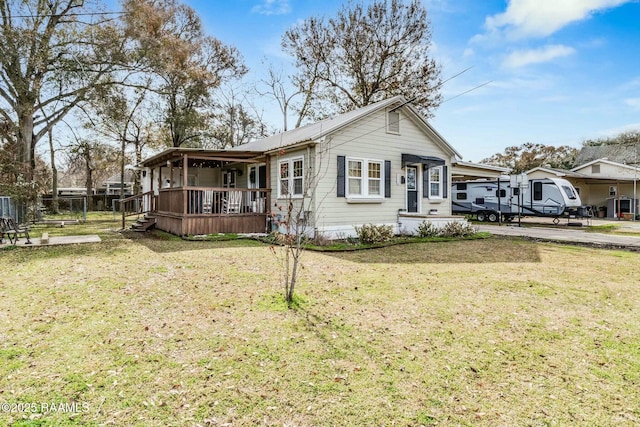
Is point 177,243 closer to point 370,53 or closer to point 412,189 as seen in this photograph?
point 412,189

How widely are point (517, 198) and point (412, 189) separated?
10270 mm

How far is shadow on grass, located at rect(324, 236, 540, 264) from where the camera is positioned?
855 centimetres

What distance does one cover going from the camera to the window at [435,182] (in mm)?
14523

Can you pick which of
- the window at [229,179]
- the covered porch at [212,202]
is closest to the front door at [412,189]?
the covered porch at [212,202]

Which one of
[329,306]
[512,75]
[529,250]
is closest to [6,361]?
[329,306]

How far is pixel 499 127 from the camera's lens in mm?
17547

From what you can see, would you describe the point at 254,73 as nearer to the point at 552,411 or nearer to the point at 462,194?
the point at 462,194

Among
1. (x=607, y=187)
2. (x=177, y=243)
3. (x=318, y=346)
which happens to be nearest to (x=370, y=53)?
(x=177, y=243)

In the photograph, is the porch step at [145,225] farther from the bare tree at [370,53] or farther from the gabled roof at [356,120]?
the bare tree at [370,53]

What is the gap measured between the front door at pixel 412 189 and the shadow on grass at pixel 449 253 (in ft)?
8.85

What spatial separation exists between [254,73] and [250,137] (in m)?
5.43

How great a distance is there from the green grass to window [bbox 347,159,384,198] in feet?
17.3

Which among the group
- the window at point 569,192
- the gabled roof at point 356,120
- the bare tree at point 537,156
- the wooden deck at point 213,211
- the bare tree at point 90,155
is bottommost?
the wooden deck at point 213,211

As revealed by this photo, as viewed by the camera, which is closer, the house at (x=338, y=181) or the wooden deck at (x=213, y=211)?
the house at (x=338, y=181)
